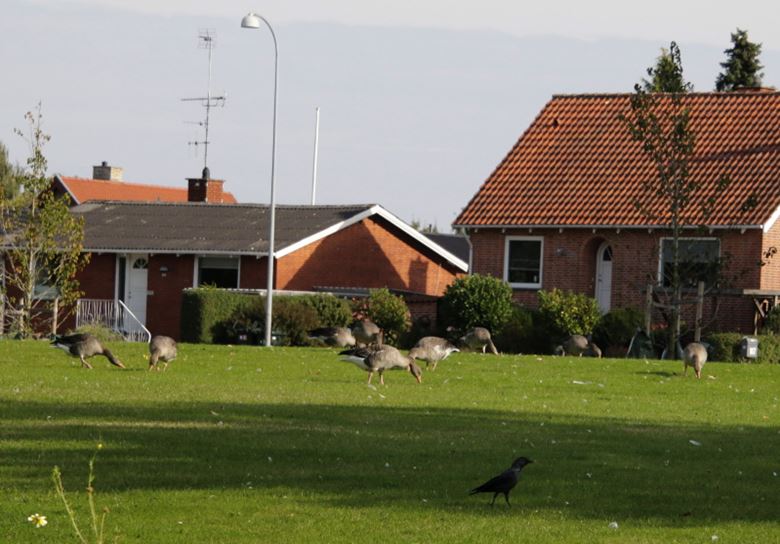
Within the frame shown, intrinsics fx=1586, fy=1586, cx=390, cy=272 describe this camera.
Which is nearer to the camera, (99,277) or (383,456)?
(383,456)

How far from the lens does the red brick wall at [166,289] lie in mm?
55062

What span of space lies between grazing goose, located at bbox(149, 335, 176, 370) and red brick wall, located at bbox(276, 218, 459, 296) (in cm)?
2293

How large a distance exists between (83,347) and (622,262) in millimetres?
22331

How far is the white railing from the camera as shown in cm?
5406

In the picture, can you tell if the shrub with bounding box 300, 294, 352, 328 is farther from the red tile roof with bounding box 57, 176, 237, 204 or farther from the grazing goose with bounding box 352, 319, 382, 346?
the red tile roof with bounding box 57, 176, 237, 204

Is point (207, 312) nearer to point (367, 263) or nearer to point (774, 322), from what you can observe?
point (367, 263)

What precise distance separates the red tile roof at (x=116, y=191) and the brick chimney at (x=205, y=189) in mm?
685

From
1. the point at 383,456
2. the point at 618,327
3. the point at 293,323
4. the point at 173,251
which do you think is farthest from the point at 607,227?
the point at 383,456

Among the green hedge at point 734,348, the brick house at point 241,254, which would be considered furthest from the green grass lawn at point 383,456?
the brick house at point 241,254

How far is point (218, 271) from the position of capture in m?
55.0

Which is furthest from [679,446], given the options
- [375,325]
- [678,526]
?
[375,325]

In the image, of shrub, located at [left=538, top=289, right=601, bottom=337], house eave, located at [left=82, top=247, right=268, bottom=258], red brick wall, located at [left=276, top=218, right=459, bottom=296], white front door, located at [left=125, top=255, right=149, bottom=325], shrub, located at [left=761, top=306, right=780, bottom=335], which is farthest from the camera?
white front door, located at [left=125, top=255, right=149, bottom=325]

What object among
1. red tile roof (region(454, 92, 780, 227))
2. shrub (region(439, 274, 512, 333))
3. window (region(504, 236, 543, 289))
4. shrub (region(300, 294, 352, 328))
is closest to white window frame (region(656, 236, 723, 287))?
red tile roof (region(454, 92, 780, 227))

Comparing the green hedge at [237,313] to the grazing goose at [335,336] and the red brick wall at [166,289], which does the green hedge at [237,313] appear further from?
the red brick wall at [166,289]
